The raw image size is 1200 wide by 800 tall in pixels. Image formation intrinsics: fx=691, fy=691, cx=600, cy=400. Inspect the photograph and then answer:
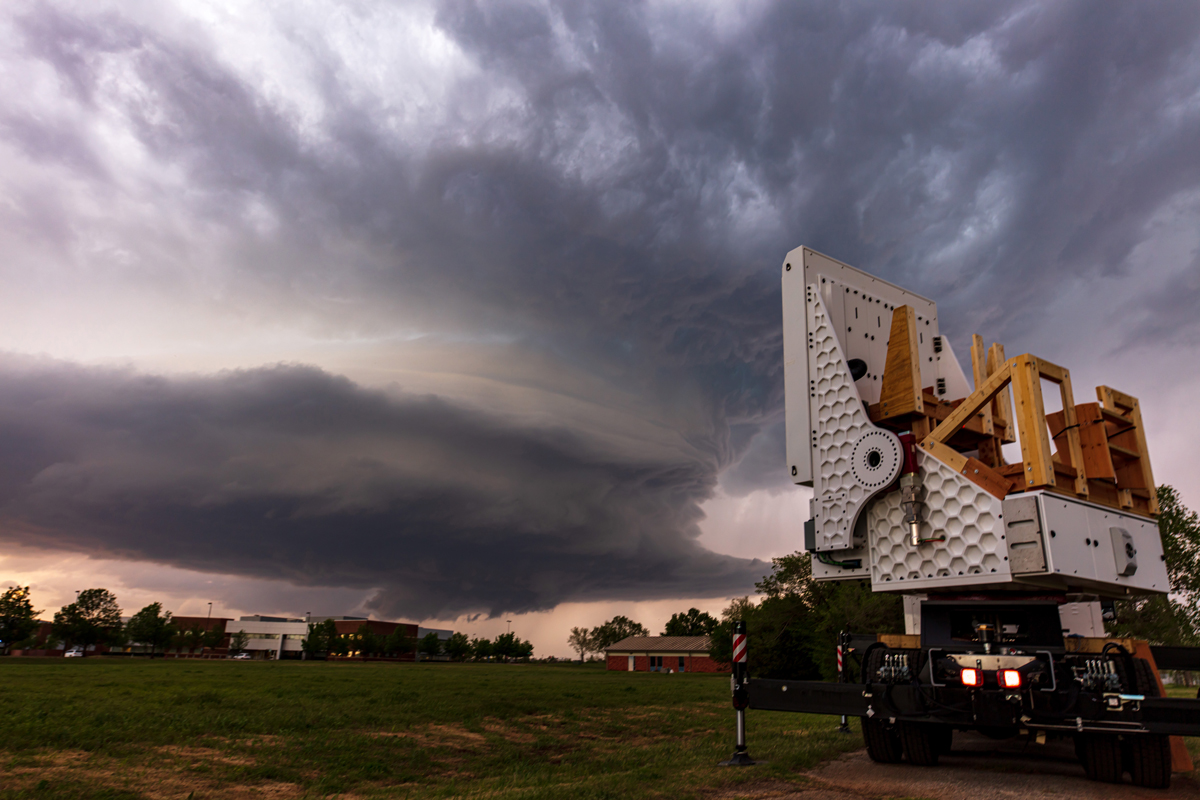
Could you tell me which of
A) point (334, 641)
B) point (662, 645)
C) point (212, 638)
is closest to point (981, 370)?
point (662, 645)

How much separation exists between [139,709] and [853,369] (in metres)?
14.9

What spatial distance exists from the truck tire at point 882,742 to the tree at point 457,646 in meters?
128

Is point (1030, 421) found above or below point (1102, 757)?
above

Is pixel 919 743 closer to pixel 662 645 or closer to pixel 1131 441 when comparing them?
pixel 1131 441

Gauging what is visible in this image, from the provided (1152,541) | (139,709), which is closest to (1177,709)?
(1152,541)

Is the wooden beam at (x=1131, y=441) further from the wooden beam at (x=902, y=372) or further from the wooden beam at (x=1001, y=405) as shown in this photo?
the wooden beam at (x=902, y=372)

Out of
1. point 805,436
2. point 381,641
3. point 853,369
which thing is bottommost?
point 381,641

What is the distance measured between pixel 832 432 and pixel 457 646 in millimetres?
129573

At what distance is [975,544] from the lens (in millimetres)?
7480

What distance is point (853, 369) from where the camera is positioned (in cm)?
978

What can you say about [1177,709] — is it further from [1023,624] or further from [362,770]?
[362,770]

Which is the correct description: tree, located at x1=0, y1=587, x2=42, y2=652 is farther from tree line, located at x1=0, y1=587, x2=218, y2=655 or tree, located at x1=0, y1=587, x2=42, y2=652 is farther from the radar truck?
the radar truck

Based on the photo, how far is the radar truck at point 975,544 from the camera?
6.85 meters

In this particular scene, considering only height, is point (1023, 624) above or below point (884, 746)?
above
